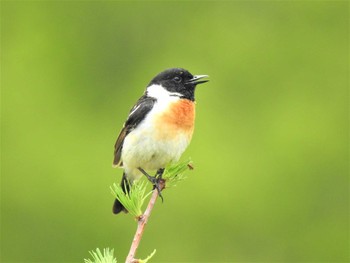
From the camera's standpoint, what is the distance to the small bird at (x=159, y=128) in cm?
525

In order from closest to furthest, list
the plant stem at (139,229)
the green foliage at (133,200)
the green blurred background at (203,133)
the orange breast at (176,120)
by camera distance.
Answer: the plant stem at (139,229)
the green foliage at (133,200)
the orange breast at (176,120)
the green blurred background at (203,133)

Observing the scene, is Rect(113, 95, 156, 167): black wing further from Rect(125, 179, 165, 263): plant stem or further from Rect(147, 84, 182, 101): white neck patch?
Rect(125, 179, 165, 263): plant stem

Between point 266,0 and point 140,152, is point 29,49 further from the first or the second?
point 140,152

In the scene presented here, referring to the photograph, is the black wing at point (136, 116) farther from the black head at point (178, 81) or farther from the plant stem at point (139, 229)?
the plant stem at point (139, 229)

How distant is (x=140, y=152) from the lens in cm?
531

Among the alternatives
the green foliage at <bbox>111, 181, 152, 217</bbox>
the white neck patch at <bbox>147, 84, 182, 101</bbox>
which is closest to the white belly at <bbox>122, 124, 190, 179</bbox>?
the white neck patch at <bbox>147, 84, 182, 101</bbox>

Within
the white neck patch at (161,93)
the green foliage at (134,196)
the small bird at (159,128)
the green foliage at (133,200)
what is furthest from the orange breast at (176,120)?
the green foliage at (133,200)

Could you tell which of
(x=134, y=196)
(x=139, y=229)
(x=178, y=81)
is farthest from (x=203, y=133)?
(x=139, y=229)

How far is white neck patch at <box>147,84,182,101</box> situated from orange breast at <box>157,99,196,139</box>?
108mm

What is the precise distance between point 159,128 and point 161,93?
0.38 meters

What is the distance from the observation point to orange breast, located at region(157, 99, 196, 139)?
17.2 feet

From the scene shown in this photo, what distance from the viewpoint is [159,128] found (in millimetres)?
5258

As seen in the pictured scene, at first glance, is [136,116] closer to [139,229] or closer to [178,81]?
[178,81]

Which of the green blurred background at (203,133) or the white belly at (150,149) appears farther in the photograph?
the green blurred background at (203,133)
